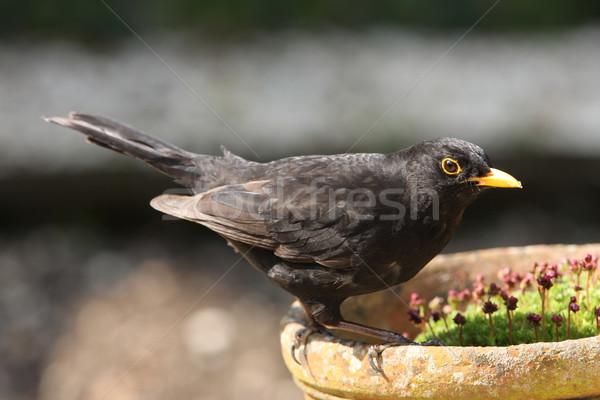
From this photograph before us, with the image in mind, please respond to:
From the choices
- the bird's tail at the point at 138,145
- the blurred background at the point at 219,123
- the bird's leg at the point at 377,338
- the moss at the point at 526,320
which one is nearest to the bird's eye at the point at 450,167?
the moss at the point at 526,320

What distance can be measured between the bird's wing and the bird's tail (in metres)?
0.43

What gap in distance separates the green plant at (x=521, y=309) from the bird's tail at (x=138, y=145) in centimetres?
134

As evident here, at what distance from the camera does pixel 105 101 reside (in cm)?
709

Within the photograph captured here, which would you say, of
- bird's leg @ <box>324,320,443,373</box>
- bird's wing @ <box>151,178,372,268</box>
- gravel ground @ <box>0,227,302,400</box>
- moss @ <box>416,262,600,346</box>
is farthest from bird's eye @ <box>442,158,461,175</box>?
gravel ground @ <box>0,227,302,400</box>

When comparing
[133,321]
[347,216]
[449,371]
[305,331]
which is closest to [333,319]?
[305,331]

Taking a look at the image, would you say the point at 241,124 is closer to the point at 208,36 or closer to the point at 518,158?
the point at 208,36

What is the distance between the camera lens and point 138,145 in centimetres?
361

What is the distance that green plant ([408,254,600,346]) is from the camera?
263cm

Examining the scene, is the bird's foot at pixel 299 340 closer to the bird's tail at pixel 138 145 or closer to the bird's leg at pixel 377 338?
the bird's leg at pixel 377 338

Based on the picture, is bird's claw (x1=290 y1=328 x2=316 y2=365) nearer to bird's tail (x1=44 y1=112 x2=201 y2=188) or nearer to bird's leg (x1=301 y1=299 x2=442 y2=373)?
bird's leg (x1=301 y1=299 x2=442 y2=373)

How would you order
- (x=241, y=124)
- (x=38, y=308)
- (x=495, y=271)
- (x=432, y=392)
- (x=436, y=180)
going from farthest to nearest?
(x=241, y=124) < (x=38, y=308) < (x=495, y=271) < (x=436, y=180) < (x=432, y=392)

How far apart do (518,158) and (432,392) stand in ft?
15.9

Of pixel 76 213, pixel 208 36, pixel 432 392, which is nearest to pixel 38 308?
pixel 76 213

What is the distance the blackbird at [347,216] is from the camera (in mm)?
2773
